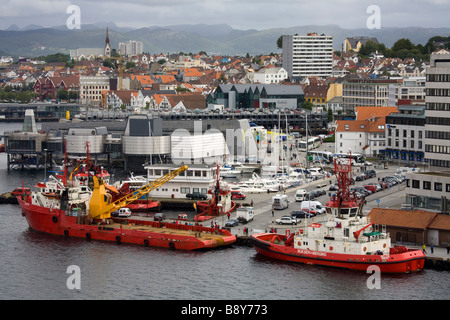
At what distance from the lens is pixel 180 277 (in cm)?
3136

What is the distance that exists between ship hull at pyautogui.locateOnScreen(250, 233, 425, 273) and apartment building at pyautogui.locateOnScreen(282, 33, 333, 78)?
96.1m

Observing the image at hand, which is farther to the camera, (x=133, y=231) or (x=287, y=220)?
(x=287, y=220)

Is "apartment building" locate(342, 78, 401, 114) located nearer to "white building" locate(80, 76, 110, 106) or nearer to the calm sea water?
"white building" locate(80, 76, 110, 106)

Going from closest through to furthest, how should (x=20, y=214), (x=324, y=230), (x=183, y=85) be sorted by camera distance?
1. (x=324, y=230)
2. (x=20, y=214)
3. (x=183, y=85)

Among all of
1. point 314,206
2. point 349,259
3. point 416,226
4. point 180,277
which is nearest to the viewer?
point 180,277

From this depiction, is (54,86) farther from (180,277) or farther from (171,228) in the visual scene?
(180,277)

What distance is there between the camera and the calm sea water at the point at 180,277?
2933cm

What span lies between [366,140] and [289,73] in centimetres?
6945

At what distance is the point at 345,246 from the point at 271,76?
9132 cm

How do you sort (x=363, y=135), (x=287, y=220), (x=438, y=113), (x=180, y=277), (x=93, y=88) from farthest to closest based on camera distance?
(x=93, y=88) → (x=363, y=135) → (x=438, y=113) → (x=287, y=220) → (x=180, y=277)

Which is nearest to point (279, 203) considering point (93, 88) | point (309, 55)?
point (309, 55)

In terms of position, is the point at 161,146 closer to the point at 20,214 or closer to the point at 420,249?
the point at 20,214
